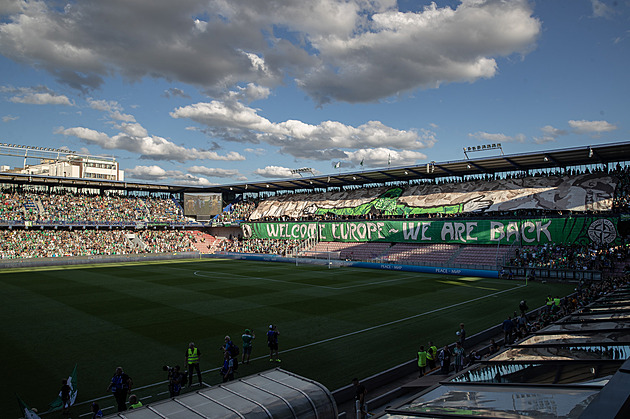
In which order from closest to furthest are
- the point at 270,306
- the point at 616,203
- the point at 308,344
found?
the point at 308,344 < the point at 270,306 < the point at 616,203

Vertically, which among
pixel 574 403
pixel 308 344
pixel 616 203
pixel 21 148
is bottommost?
pixel 308 344

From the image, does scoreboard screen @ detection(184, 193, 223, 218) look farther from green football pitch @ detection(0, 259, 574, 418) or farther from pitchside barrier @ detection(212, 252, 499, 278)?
green football pitch @ detection(0, 259, 574, 418)

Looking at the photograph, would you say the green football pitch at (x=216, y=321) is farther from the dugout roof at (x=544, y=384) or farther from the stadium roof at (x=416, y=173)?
the stadium roof at (x=416, y=173)

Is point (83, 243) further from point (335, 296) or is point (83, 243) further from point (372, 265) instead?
point (335, 296)

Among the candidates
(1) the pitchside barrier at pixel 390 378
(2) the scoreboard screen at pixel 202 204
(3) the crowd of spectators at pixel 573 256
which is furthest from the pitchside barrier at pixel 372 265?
(1) the pitchside barrier at pixel 390 378

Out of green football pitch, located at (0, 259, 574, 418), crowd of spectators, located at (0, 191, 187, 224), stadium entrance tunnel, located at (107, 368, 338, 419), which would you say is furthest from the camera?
crowd of spectators, located at (0, 191, 187, 224)

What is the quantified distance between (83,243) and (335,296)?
52.2 m

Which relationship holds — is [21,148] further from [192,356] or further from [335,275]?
[192,356]

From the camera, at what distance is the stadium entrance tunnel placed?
25.1 ft

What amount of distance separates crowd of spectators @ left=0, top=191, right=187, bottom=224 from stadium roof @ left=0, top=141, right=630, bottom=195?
2.34 meters

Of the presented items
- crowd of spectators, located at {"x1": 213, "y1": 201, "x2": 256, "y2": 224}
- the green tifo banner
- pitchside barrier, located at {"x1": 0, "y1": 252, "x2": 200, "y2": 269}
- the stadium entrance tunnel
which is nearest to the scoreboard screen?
crowd of spectators, located at {"x1": 213, "y1": 201, "x2": 256, "y2": 224}

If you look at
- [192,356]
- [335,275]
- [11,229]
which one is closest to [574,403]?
[192,356]

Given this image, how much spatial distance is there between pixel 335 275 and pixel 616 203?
30.0 meters

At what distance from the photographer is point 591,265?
3656 cm
